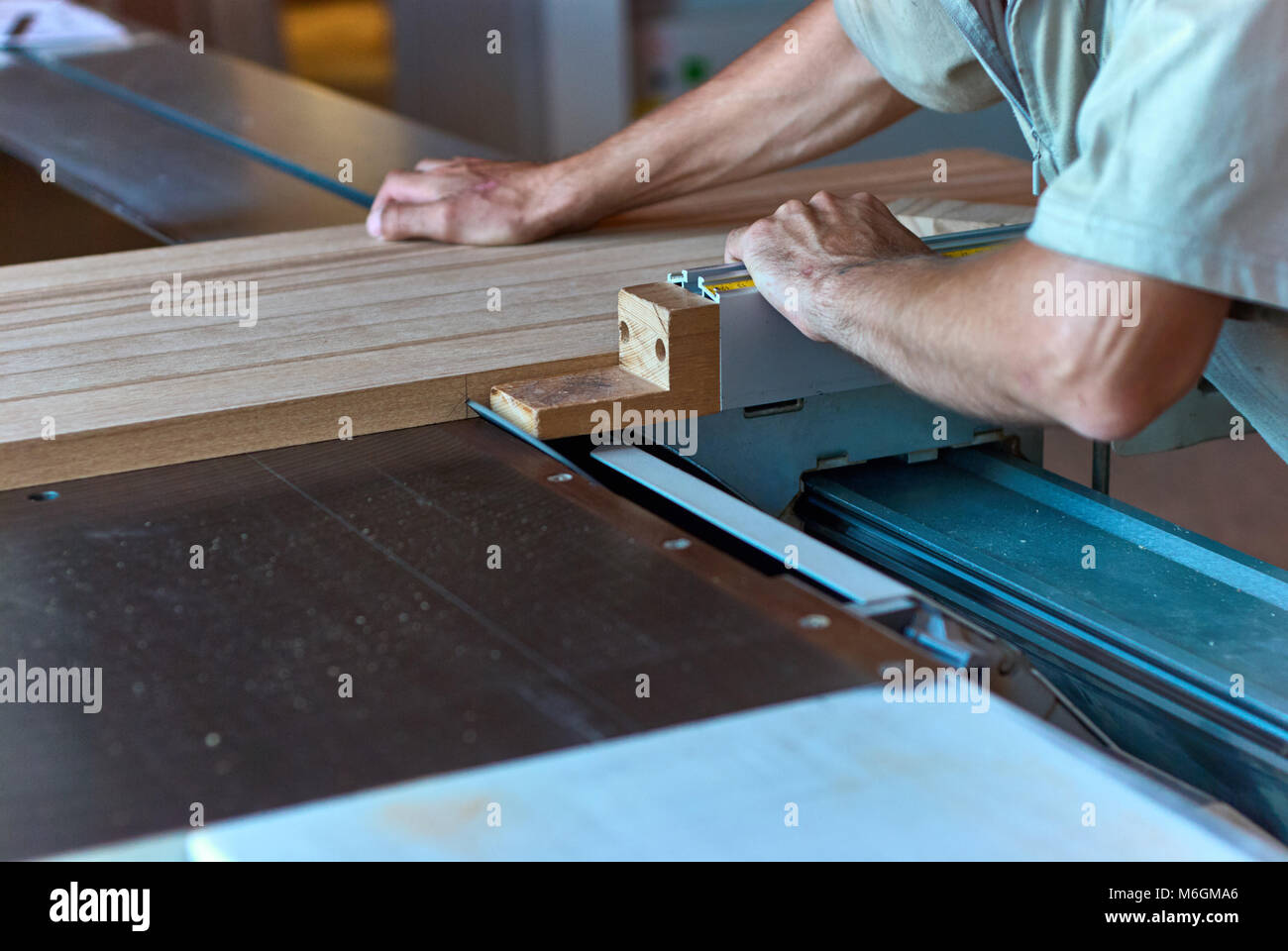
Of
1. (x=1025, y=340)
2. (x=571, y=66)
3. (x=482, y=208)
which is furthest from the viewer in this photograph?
(x=571, y=66)

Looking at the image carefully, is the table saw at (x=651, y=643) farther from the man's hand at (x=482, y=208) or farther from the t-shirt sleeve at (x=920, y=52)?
the man's hand at (x=482, y=208)

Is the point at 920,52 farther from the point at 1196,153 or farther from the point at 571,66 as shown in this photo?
the point at 571,66

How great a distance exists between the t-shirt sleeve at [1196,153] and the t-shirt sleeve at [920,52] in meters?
0.44

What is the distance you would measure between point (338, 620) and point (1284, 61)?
580mm

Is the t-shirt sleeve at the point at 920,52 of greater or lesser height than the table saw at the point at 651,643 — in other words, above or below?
above

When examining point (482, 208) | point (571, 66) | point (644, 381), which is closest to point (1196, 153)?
point (644, 381)

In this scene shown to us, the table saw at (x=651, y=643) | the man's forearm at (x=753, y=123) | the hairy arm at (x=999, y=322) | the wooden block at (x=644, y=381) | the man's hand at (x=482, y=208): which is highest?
the man's forearm at (x=753, y=123)

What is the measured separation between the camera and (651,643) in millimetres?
767

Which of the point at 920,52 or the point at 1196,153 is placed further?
the point at 920,52

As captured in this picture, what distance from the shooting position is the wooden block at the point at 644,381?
1076 mm

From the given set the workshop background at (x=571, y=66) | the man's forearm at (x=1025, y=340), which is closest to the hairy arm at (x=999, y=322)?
the man's forearm at (x=1025, y=340)

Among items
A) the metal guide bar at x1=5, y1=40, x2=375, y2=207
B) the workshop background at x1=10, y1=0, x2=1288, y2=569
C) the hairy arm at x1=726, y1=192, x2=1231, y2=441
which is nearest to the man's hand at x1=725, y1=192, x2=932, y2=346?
the hairy arm at x1=726, y1=192, x2=1231, y2=441

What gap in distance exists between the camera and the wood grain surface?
3.38 feet

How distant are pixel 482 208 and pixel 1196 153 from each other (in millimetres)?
793
